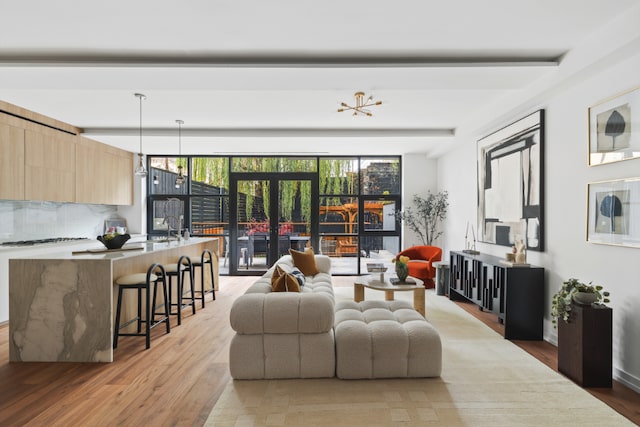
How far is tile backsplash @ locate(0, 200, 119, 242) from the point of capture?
481cm

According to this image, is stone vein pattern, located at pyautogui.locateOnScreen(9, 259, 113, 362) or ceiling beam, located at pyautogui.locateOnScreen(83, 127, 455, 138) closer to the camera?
stone vein pattern, located at pyautogui.locateOnScreen(9, 259, 113, 362)

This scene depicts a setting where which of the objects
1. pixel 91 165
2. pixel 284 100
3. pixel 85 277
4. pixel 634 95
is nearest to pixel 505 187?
pixel 634 95

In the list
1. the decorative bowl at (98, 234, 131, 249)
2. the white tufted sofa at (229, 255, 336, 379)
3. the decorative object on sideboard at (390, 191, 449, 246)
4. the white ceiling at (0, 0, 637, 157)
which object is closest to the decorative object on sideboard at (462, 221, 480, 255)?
the decorative object on sideboard at (390, 191, 449, 246)

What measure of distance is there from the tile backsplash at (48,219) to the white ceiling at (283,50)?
1482 mm

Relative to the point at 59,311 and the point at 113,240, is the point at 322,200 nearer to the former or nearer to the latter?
the point at 113,240

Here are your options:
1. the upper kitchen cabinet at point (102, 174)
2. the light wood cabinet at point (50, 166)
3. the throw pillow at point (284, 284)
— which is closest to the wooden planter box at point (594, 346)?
the throw pillow at point (284, 284)

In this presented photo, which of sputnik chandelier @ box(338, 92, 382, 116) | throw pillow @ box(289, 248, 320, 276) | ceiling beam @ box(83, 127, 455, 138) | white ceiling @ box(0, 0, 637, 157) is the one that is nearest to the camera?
white ceiling @ box(0, 0, 637, 157)

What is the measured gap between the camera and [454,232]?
6.41m

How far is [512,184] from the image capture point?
434 centimetres

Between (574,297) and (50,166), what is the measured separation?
6530 mm

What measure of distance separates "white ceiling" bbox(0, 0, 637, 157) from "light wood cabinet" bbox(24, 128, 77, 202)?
1.77ft

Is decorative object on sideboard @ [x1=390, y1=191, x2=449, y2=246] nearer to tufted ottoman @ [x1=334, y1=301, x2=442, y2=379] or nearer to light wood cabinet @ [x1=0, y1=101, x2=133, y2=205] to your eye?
tufted ottoman @ [x1=334, y1=301, x2=442, y2=379]

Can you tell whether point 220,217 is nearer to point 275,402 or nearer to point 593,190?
point 275,402

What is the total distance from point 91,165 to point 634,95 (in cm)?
716
